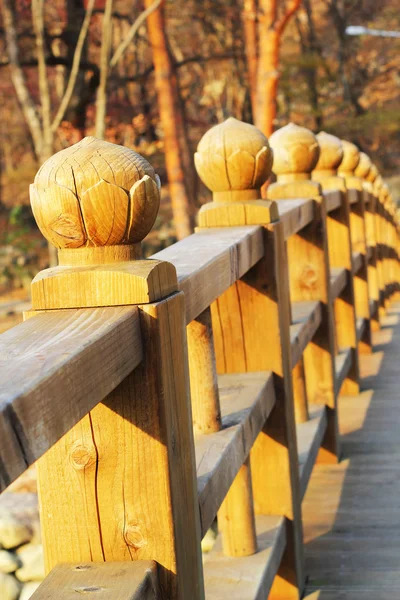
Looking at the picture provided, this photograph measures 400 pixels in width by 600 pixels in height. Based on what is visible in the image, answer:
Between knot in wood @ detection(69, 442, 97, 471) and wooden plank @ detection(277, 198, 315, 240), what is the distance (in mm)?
1564

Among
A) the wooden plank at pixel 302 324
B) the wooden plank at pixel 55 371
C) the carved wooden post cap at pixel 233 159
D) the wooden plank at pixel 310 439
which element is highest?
the carved wooden post cap at pixel 233 159

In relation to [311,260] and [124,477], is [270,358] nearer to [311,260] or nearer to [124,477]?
[124,477]

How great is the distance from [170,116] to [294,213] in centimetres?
1021

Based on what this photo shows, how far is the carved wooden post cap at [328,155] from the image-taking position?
4727mm

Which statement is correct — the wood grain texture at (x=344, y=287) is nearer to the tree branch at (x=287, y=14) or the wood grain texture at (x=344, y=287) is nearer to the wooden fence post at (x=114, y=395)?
the wooden fence post at (x=114, y=395)

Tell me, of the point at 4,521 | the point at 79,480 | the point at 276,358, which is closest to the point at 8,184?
the point at 4,521

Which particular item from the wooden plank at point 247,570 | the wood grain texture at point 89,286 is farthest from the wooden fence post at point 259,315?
the wood grain texture at point 89,286

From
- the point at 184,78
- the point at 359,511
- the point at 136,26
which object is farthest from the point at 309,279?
the point at 184,78

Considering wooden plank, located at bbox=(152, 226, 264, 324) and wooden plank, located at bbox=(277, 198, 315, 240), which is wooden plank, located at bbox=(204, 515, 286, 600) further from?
wooden plank, located at bbox=(277, 198, 315, 240)

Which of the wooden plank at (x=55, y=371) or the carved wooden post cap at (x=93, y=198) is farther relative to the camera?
the carved wooden post cap at (x=93, y=198)

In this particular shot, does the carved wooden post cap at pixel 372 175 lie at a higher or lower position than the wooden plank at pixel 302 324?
higher

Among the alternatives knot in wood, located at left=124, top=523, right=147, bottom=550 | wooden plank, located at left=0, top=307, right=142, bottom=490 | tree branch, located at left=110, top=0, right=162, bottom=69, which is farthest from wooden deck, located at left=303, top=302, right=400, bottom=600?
tree branch, located at left=110, top=0, right=162, bottom=69

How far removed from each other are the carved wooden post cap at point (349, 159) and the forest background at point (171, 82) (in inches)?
232

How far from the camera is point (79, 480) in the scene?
136cm
